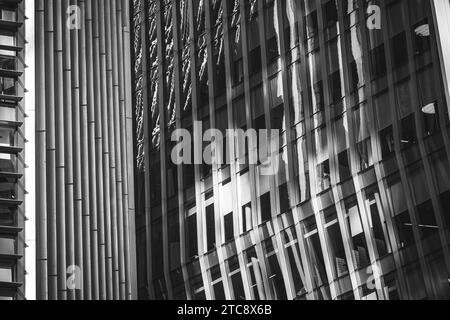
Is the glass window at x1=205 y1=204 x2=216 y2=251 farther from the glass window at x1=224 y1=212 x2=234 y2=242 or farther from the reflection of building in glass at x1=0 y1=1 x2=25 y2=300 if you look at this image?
the reflection of building in glass at x1=0 y1=1 x2=25 y2=300

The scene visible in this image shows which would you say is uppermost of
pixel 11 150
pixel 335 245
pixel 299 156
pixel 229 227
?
pixel 11 150

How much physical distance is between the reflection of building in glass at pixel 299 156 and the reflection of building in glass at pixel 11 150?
575cm

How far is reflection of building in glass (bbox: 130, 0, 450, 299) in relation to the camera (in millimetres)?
44250

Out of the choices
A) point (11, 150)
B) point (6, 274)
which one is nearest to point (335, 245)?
point (6, 274)

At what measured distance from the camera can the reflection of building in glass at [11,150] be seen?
55.6m

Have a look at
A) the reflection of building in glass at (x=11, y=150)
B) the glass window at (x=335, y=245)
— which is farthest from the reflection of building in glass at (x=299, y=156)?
the reflection of building in glass at (x=11, y=150)

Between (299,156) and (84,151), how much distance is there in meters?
12.4

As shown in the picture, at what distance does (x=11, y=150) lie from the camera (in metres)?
57.2

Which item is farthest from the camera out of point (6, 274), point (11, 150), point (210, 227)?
point (11, 150)

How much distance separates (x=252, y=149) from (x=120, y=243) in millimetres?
8883

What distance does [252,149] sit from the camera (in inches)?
2039

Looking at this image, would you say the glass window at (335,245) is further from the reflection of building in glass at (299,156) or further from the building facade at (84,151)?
the building facade at (84,151)

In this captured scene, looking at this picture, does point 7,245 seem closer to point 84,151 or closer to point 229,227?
point 84,151
